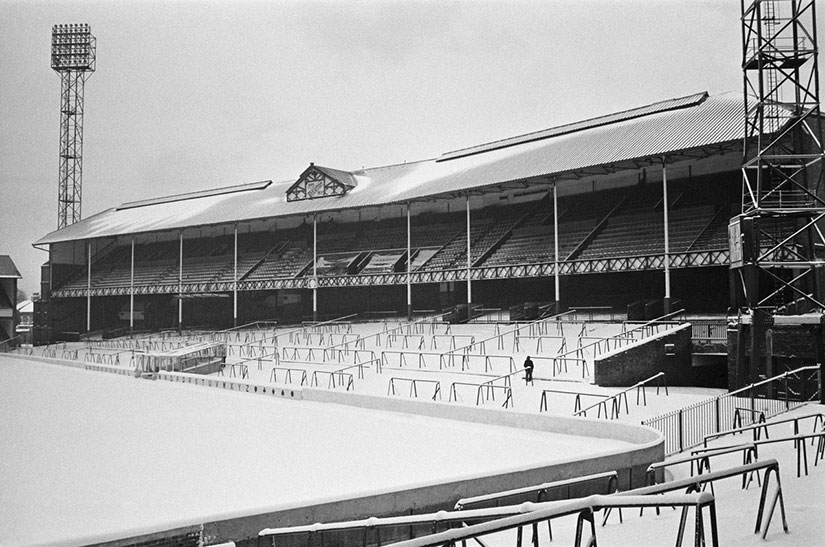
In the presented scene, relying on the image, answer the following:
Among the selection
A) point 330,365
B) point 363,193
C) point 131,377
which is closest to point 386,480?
point 330,365

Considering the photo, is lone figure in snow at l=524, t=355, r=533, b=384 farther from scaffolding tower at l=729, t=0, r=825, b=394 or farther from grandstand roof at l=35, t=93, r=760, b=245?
grandstand roof at l=35, t=93, r=760, b=245

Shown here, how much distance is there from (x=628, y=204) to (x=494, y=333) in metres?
12.0

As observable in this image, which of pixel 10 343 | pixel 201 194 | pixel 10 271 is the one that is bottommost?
pixel 10 343

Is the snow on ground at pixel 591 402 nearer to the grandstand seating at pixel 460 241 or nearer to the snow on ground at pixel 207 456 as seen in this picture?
the snow on ground at pixel 207 456

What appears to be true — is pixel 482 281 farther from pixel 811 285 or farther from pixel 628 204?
pixel 811 285

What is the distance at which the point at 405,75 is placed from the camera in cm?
1808

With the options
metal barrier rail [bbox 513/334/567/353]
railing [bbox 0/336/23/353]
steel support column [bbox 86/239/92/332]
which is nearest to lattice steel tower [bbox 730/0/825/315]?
metal barrier rail [bbox 513/334/567/353]

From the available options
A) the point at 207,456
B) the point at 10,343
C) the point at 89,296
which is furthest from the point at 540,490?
the point at 10,343

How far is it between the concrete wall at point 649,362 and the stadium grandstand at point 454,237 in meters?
5.69

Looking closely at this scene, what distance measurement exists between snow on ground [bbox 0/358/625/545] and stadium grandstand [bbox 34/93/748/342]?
60.0ft

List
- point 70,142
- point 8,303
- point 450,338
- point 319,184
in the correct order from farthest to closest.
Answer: point 8,303
point 319,184
point 70,142
point 450,338

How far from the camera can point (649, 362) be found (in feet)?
85.7

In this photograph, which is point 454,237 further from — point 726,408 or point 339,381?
point 726,408

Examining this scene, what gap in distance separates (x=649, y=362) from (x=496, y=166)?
20.5m
